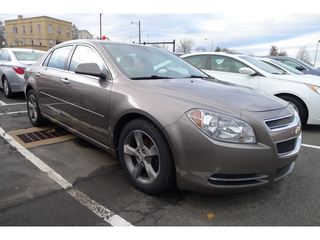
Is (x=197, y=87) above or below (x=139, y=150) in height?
above

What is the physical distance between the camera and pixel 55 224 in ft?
6.36

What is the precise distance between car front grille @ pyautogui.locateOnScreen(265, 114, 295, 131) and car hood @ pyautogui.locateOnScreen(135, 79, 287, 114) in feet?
0.42

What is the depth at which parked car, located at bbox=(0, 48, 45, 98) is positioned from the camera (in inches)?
265

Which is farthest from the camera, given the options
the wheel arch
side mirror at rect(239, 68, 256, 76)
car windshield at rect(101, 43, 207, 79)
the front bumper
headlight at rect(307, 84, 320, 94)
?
side mirror at rect(239, 68, 256, 76)

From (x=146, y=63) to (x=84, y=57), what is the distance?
0.90 metres

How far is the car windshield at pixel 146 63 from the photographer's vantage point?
9.32ft

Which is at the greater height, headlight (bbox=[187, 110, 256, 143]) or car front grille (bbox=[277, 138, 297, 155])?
headlight (bbox=[187, 110, 256, 143])

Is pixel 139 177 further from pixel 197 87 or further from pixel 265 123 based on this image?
pixel 265 123

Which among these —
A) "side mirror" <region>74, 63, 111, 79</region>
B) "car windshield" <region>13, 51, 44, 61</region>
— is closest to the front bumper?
"side mirror" <region>74, 63, 111, 79</region>

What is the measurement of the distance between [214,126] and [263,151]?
45 centimetres

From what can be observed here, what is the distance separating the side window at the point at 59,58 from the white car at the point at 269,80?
3.58 metres

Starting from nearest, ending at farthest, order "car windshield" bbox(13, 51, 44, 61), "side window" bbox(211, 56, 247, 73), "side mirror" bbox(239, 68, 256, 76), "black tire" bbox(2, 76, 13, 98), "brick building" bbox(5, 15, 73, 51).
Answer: "side mirror" bbox(239, 68, 256, 76)
"side window" bbox(211, 56, 247, 73)
"black tire" bbox(2, 76, 13, 98)
"car windshield" bbox(13, 51, 44, 61)
"brick building" bbox(5, 15, 73, 51)

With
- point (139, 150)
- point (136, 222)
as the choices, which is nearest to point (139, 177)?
point (139, 150)

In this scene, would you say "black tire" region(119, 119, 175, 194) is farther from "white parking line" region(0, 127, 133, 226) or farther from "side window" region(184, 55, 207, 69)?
"side window" region(184, 55, 207, 69)
